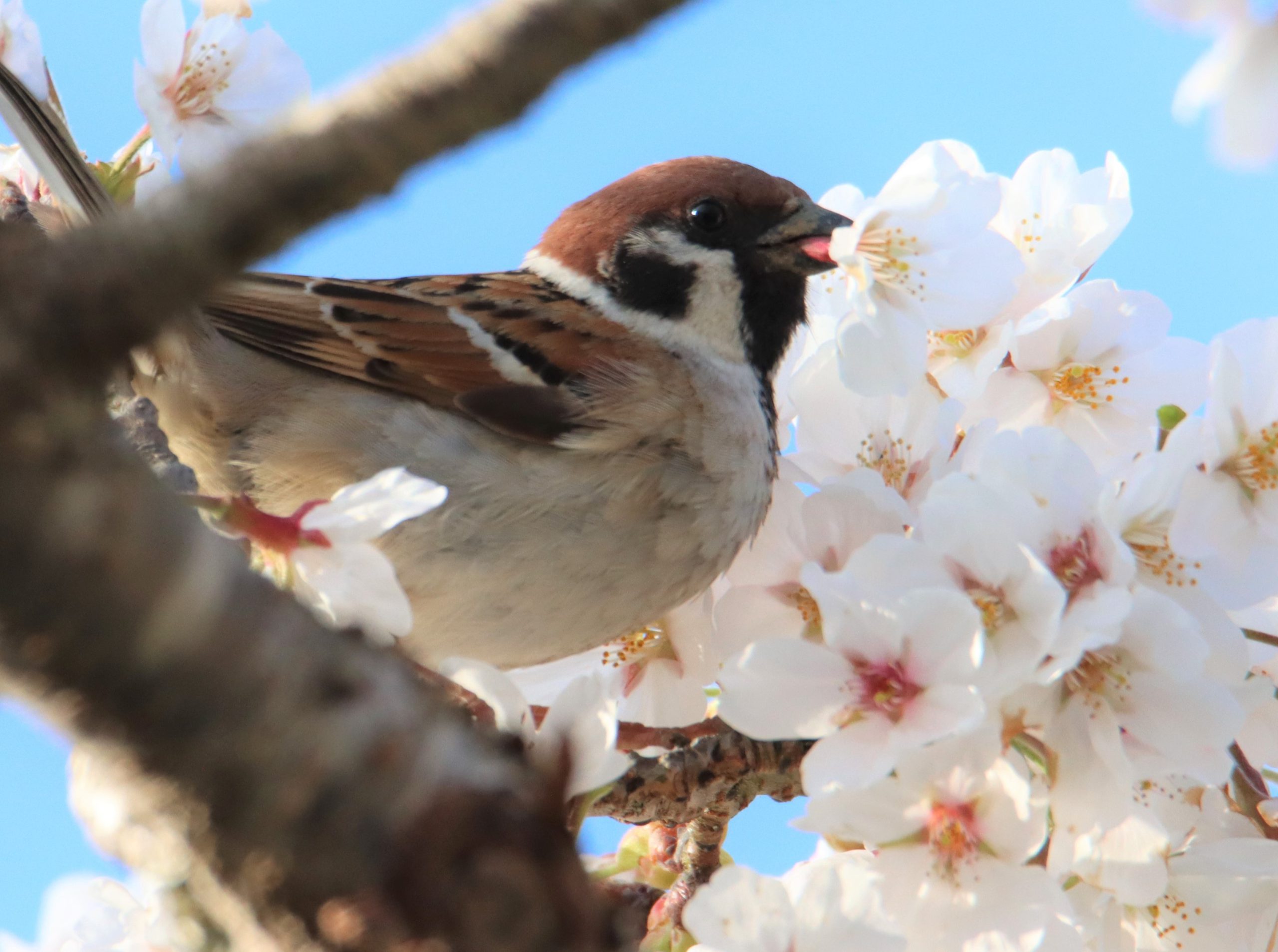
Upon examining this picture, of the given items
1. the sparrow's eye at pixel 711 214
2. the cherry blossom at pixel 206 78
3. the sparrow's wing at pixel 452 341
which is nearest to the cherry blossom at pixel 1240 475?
the sparrow's wing at pixel 452 341

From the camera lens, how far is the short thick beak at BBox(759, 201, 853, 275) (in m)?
2.34

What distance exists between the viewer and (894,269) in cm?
161

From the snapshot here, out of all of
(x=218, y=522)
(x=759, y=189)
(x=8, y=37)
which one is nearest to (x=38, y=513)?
(x=218, y=522)

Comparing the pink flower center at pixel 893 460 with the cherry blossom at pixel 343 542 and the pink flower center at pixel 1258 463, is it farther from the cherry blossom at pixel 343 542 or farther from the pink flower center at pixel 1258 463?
the cherry blossom at pixel 343 542

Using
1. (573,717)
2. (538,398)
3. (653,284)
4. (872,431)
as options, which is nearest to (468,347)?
(538,398)

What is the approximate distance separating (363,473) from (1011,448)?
1.09m

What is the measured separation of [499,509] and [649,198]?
2.72 ft

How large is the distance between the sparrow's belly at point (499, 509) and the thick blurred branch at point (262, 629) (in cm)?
132

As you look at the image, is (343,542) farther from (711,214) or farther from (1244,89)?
(711,214)

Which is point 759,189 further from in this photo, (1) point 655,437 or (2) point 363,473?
(2) point 363,473

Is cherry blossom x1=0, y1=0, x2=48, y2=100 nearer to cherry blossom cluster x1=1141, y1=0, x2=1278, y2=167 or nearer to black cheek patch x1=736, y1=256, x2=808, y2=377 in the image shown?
black cheek patch x1=736, y1=256, x2=808, y2=377

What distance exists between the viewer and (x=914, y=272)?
5.27 feet

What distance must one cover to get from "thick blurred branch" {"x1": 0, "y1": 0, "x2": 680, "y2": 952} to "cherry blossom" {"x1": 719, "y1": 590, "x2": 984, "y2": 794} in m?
0.62

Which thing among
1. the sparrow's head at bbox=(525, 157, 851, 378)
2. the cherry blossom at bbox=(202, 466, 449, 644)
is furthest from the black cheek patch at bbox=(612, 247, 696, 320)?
the cherry blossom at bbox=(202, 466, 449, 644)
